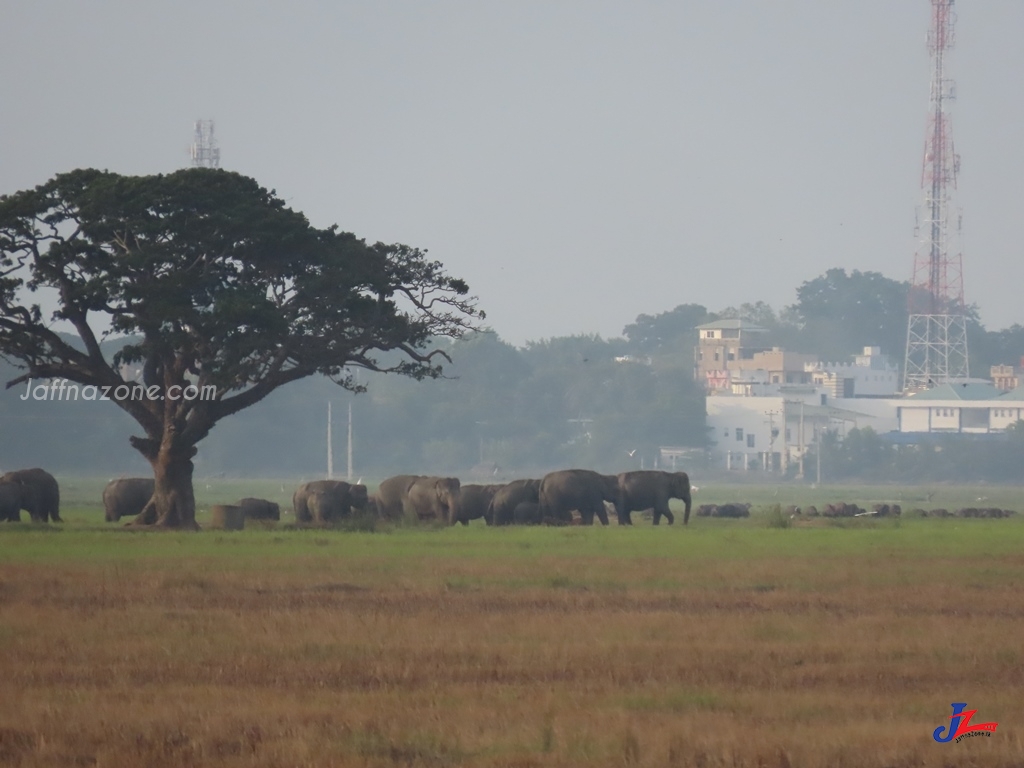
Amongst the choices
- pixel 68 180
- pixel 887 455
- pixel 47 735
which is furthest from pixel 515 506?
pixel 887 455

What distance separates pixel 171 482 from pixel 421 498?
7944mm

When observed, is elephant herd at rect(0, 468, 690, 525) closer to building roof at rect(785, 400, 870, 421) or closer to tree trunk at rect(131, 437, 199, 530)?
tree trunk at rect(131, 437, 199, 530)

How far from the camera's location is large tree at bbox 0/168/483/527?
3541 centimetres

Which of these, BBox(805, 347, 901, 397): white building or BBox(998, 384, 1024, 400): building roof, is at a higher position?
BBox(805, 347, 901, 397): white building

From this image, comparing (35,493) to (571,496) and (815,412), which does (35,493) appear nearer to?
(571,496)

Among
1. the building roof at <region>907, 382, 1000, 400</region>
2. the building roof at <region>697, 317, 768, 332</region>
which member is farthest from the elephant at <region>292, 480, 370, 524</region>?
the building roof at <region>697, 317, 768, 332</region>

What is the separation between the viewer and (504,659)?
51.6 feet

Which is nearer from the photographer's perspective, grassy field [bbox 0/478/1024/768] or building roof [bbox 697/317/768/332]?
grassy field [bbox 0/478/1024/768]

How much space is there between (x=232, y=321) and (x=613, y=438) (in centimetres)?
11675

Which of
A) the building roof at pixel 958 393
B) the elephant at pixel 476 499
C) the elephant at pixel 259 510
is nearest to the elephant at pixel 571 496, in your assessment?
the elephant at pixel 476 499

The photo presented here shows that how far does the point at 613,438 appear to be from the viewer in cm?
15038

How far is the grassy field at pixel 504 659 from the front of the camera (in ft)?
39.1

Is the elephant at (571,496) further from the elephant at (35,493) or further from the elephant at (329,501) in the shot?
the elephant at (35,493)

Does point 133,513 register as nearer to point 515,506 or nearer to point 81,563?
point 515,506
